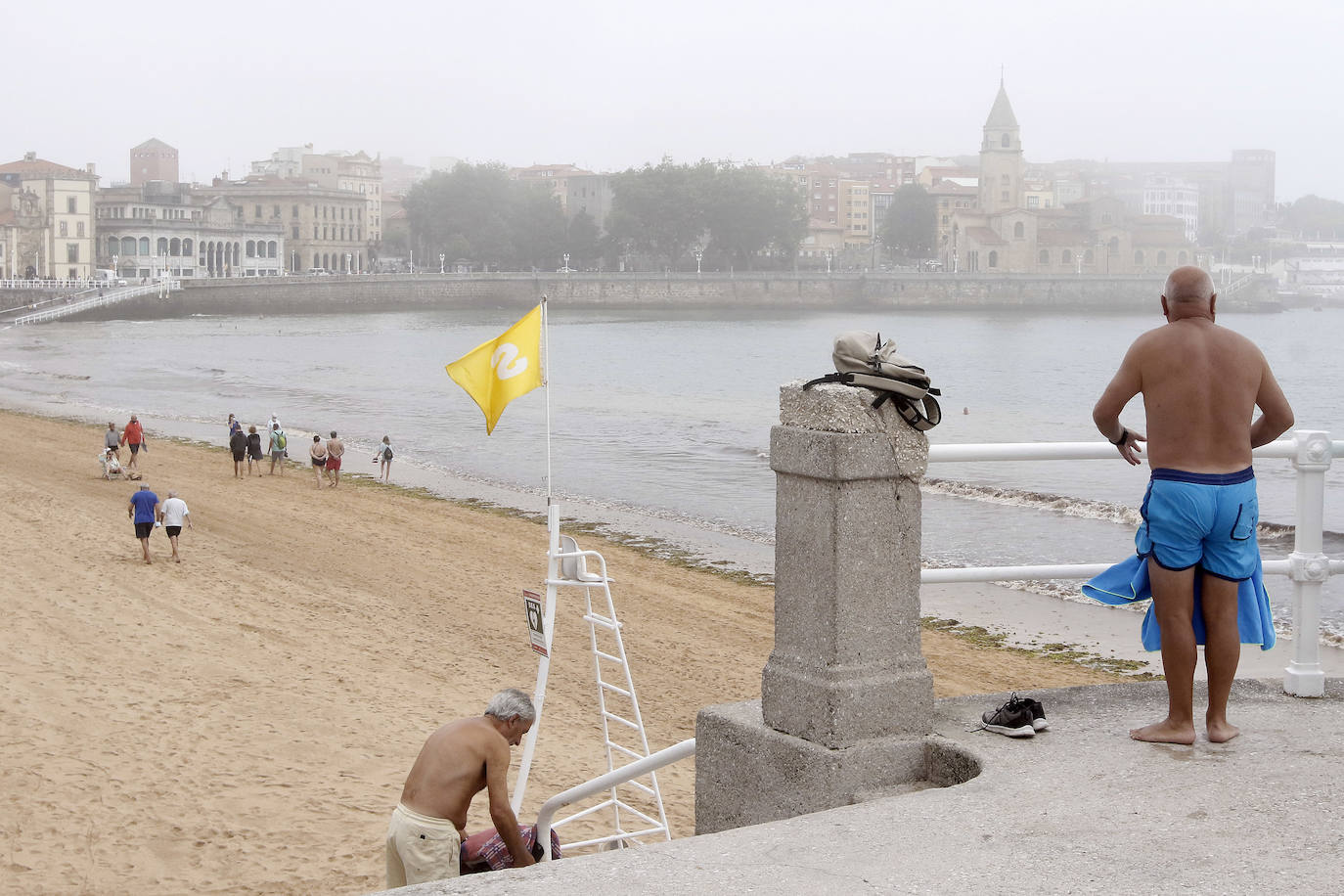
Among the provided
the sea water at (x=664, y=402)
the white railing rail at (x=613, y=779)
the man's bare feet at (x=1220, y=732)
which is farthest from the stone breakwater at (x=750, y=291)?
the man's bare feet at (x=1220, y=732)

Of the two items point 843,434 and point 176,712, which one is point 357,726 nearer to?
point 176,712

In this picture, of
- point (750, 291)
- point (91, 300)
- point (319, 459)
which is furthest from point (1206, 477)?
point (750, 291)

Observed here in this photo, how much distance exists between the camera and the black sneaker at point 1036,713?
13.0ft

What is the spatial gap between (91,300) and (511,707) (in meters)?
95.1

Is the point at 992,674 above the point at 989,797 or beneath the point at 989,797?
beneath

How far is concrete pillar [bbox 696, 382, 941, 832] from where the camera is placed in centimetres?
369

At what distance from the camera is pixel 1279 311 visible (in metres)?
144

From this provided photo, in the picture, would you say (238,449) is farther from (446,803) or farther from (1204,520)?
(1204,520)

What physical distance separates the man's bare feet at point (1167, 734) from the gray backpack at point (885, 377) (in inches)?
40.7

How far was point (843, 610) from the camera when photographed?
Answer: 3.70 meters

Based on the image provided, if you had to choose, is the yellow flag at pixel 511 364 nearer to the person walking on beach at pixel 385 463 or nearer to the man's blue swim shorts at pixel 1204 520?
the man's blue swim shorts at pixel 1204 520

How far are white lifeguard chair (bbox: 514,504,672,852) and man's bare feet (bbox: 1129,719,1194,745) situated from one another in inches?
65.4

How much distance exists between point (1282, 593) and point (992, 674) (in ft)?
20.7

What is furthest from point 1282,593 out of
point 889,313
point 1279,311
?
point 1279,311
